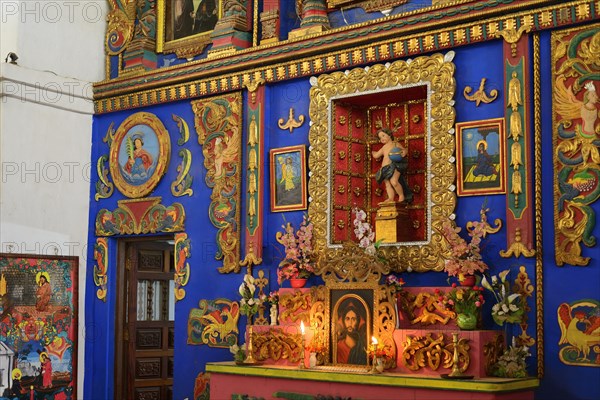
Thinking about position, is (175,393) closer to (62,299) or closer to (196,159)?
(62,299)

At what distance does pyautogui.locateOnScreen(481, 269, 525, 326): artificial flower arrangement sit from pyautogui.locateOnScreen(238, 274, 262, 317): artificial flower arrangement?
2712 mm

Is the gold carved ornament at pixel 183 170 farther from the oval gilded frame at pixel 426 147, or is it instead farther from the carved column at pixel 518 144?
the carved column at pixel 518 144

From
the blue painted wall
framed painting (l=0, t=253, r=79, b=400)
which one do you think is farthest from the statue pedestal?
framed painting (l=0, t=253, r=79, b=400)

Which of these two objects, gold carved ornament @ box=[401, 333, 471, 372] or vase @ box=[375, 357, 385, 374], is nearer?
gold carved ornament @ box=[401, 333, 471, 372]

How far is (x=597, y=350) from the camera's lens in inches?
322

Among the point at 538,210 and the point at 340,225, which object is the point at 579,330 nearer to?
the point at 538,210

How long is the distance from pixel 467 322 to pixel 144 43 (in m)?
5.98

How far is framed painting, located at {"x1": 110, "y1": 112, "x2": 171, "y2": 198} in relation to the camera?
11867 mm

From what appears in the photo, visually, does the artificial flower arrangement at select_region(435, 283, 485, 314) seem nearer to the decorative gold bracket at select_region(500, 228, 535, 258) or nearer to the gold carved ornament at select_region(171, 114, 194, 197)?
the decorative gold bracket at select_region(500, 228, 535, 258)

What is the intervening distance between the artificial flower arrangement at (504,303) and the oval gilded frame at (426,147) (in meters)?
0.70

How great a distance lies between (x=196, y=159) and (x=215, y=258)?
4.10 ft

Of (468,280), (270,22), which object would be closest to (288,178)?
(270,22)

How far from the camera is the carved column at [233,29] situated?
36.8 feet

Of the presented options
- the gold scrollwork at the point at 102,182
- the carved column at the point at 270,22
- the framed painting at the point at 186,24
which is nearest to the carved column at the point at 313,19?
the carved column at the point at 270,22
